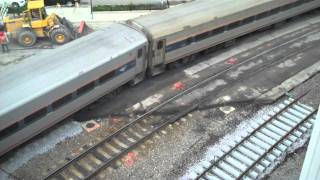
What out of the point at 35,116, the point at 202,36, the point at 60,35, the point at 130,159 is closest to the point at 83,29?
the point at 60,35

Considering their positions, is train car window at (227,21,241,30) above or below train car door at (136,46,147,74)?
above

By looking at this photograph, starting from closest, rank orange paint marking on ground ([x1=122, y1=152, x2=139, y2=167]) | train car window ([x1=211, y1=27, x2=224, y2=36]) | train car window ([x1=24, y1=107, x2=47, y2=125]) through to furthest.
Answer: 1. train car window ([x1=24, y1=107, x2=47, y2=125])
2. orange paint marking on ground ([x1=122, y1=152, x2=139, y2=167])
3. train car window ([x1=211, y1=27, x2=224, y2=36])

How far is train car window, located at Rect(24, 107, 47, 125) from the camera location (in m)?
16.5

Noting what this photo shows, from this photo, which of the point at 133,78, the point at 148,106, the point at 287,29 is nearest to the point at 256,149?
the point at 148,106

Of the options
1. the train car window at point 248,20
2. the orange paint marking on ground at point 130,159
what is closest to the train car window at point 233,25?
the train car window at point 248,20

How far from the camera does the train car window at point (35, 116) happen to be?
16.5 m

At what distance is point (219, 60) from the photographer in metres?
25.0

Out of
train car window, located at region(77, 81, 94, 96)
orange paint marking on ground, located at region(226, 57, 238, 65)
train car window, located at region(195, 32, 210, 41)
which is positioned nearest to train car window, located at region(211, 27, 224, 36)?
train car window, located at region(195, 32, 210, 41)

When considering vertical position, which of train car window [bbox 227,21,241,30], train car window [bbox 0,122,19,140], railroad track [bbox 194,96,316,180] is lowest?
railroad track [bbox 194,96,316,180]

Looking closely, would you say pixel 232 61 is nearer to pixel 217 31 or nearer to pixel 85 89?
pixel 217 31

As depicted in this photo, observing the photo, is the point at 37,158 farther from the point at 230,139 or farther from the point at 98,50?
the point at 230,139

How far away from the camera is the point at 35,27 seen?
1043 inches

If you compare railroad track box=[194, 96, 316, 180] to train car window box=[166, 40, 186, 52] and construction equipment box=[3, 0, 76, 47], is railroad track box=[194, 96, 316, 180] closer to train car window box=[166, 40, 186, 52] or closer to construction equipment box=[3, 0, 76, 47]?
train car window box=[166, 40, 186, 52]

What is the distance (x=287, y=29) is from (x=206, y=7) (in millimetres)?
7973
